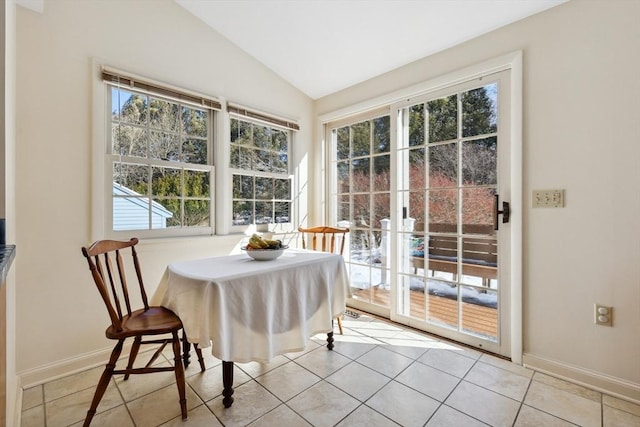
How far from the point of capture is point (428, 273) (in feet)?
8.61

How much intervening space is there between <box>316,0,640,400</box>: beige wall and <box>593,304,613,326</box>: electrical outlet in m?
0.03

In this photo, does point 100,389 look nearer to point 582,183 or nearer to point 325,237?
point 325,237

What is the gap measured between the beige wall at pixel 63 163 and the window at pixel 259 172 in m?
0.79

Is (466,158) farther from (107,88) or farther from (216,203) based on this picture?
(107,88)

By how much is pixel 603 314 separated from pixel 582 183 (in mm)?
796

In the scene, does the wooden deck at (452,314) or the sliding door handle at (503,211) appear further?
the wooden deck at (452,314)

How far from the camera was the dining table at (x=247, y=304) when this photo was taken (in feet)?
4.90

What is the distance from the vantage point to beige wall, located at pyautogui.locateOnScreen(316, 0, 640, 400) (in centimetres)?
170

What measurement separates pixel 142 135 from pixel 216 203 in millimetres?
790

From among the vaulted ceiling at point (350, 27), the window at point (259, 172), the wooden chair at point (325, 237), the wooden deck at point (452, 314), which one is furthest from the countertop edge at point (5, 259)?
the wooden deck at point (452, 314)

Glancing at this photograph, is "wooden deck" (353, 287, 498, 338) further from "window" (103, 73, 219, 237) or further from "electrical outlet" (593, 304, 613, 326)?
"window" (103, 73, 219, 237)

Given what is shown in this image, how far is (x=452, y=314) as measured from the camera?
97.7 inches

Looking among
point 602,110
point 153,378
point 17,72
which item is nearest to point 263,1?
point 17,72

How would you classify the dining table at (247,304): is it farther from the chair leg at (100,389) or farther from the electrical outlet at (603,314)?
the electrical outlet at (603,314)
